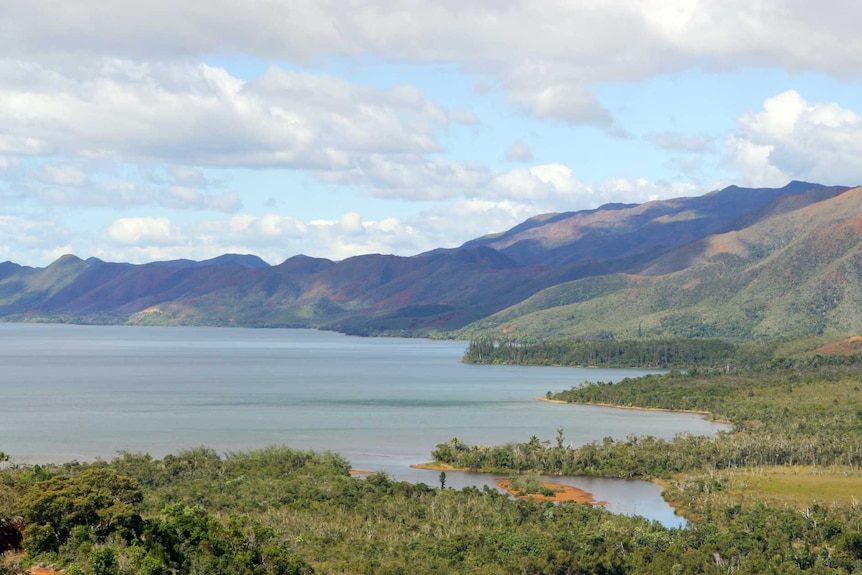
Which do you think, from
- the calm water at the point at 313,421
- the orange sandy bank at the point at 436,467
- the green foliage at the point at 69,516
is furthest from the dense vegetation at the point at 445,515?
the calm water at the point at 313,421

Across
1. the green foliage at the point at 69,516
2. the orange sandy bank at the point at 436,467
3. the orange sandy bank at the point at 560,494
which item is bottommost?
the orange sandy bank at the point at 560,494

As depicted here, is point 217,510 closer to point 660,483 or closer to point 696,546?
point 696,546

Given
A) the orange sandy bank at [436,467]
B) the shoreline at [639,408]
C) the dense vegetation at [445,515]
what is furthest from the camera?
the shoreline at [639,408]

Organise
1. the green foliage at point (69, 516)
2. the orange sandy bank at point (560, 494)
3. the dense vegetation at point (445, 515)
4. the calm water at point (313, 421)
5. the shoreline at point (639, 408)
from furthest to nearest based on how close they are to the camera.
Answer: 1. the shoreline at point (639, 408)
2. the calm water at point (313, 421)
3. the orange sandy bank at point (560, 494)
4. the dense vegetation at point (445, 515)
5. the green foliage at point (69, 516)

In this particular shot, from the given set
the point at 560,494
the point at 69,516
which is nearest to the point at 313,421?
the point at 560,494

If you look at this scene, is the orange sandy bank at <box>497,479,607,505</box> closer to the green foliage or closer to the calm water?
the calm water

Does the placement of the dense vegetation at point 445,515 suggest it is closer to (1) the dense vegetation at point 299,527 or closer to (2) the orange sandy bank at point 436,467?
(1) the dense vegetation at point 299,527

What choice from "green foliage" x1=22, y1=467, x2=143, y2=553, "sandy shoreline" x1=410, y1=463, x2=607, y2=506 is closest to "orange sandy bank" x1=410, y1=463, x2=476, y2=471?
"sandy shoreline" x1=410, y1=463, x2=607, y2=506

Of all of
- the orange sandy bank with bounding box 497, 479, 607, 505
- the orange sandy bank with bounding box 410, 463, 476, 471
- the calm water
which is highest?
the calm water

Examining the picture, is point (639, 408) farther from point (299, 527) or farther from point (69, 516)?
Answer: point (69, 516)
